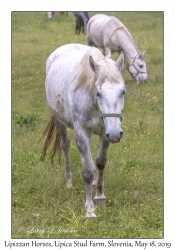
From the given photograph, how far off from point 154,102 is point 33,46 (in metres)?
9.01

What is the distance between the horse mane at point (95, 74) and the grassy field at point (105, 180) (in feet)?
5.25

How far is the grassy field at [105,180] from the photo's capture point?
5211mm

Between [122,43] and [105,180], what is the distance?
777cm

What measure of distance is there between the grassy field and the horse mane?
1.60 meters

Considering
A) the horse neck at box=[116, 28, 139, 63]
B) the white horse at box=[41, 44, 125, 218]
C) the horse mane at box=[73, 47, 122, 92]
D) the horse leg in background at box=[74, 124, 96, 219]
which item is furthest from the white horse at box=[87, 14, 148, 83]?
the horse leg in background at box=[74, 124, 96, 219]

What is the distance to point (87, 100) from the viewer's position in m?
5.28

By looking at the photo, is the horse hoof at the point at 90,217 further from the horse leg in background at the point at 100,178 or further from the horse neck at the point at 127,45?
the horse neck at the point at 127,45

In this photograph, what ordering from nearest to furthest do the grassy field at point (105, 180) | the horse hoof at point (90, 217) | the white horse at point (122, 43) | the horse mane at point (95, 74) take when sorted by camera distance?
the horse mane at point (95, 74), the grassy field at point (105, 180), the horse hoof at point (90, 217), the white horse at point (122, 43)

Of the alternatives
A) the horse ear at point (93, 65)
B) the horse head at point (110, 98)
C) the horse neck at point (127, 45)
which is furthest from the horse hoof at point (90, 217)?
the horse neck at point (127, 45)

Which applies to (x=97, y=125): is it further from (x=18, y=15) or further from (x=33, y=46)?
(x=18, y=15)

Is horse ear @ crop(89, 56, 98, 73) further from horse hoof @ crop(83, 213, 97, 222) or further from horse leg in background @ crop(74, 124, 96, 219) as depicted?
horse hoof @ crop(83, 213, 97, 222)

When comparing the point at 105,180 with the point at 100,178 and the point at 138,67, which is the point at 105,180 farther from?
the point at 138,67

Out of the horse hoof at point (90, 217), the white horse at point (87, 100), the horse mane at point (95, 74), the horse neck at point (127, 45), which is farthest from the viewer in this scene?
the horse neck at point (127, 45)

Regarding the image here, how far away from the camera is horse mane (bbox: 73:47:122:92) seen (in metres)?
4.86
